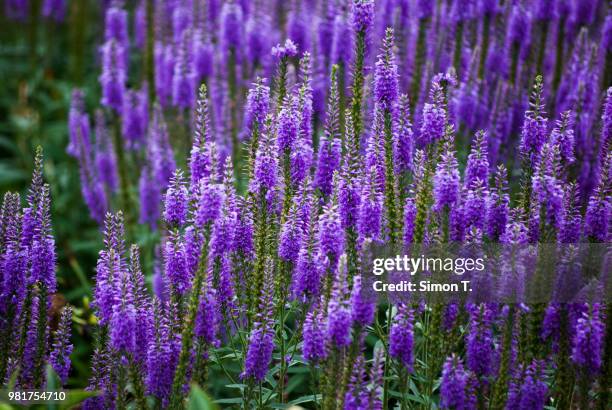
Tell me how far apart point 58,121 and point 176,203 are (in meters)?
6.69

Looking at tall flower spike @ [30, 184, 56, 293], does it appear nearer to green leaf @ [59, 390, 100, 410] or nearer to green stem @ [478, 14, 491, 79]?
green leaf @ [59, 390, 100, 410]

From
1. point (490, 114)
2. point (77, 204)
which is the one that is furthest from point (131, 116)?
point (490, 114)

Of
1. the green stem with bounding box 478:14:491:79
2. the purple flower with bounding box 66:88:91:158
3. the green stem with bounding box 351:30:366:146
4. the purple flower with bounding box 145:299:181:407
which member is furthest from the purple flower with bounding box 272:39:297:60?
the purple flower with bounding box 66:88:91:158

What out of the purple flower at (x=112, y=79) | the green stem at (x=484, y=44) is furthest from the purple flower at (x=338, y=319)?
the purple flower at (x=112, y=79)

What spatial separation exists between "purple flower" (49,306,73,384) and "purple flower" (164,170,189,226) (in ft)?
2.13

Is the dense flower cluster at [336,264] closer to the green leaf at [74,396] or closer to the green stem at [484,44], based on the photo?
the green leaf at [74,396]

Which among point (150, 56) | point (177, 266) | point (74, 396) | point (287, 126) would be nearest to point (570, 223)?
point (287, 126)

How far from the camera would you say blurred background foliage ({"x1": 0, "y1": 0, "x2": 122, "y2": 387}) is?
7.10 meters

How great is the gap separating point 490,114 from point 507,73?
0.65m

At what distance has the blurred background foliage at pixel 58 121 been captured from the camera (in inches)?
280

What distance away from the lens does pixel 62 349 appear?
138 inches

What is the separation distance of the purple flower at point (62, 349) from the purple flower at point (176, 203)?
25.6 inches

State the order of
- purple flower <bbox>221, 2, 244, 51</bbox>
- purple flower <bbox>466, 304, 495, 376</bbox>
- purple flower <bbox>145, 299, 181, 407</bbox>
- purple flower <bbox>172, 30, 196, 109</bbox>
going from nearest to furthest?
purple flower <bbox>466, 304, 495, 376</bbox> → purple flower <bbox>145, 299, 181, 407</bbox> → purple flower <bbox>221, 2, 244, 51</bbox> → purple flower <bbox>172, 30, 196, 109</bbox>

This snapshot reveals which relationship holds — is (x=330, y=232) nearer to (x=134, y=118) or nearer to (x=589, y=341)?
(x=589, y=341)
